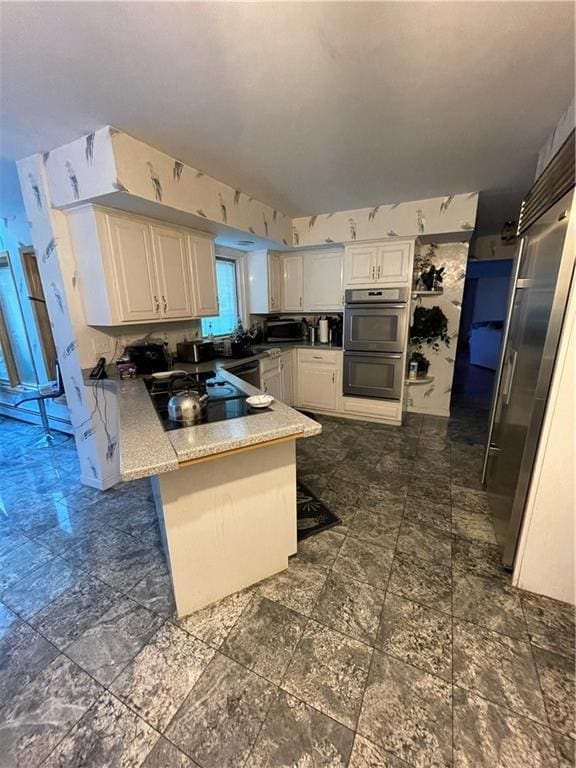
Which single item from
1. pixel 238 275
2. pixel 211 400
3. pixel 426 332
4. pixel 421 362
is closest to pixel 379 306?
pixel 426 332

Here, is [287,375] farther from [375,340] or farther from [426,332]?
[426,332]

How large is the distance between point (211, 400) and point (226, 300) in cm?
255

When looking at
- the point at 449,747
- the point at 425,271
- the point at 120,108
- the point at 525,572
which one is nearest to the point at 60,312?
the point at 120,108

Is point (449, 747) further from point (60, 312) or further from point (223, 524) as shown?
point (60, 312)

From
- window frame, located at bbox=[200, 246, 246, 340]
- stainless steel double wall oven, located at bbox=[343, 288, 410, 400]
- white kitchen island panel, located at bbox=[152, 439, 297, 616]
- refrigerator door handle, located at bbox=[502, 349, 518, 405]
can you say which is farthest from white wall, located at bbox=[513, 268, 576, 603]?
window frame, located at bbox=[200, 246, 246, 340]

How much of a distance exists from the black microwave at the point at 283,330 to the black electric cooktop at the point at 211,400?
1.92m

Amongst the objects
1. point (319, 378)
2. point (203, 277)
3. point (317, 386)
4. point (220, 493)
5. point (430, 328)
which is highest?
point (203, 277)

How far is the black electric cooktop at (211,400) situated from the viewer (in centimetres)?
147

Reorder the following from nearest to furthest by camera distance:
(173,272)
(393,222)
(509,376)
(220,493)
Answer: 1. (220,493)
2. (509,376)
3. (173,272)
4. (393,222)

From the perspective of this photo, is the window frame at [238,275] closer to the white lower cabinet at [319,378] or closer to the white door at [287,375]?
the white door at [287,375]

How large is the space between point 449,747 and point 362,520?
1122 mm

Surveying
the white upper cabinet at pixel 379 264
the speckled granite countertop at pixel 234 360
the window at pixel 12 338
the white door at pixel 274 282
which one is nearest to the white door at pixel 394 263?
the white upper cabinet at pixel 379 264

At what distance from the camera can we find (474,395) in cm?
470

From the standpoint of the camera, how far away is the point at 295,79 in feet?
4.67
